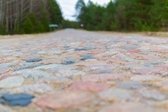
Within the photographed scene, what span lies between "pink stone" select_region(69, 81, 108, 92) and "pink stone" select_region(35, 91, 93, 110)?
0.33 feet

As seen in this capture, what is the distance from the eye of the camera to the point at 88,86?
2.54 m

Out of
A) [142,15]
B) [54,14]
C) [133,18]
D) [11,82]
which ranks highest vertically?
[11,82]

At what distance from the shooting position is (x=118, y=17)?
38.3 meters

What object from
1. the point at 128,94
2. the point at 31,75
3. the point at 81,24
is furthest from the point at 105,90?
the point at 81,24

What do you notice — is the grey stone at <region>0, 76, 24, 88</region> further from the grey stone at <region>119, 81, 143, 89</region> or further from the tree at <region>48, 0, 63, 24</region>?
the tree at <region>48, 0, 63, 24</region>

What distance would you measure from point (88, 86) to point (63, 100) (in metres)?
0.34

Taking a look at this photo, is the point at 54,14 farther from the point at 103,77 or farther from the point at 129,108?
the point at 129,108

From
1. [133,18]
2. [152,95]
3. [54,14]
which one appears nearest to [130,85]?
[152,95]

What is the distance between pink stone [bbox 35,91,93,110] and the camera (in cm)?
215

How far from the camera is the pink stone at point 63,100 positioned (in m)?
2.15

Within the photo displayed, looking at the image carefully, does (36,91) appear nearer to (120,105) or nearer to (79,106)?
(79,106)

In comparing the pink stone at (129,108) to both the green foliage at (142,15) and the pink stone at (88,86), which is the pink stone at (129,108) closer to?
the pink stone at (88,86)

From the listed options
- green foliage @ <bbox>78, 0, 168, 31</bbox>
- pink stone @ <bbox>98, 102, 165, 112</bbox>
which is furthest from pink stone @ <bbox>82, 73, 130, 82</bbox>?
green foliage @ <bbox>78, 0, 168, 31</bbox>

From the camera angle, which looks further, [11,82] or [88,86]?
[11,82]
